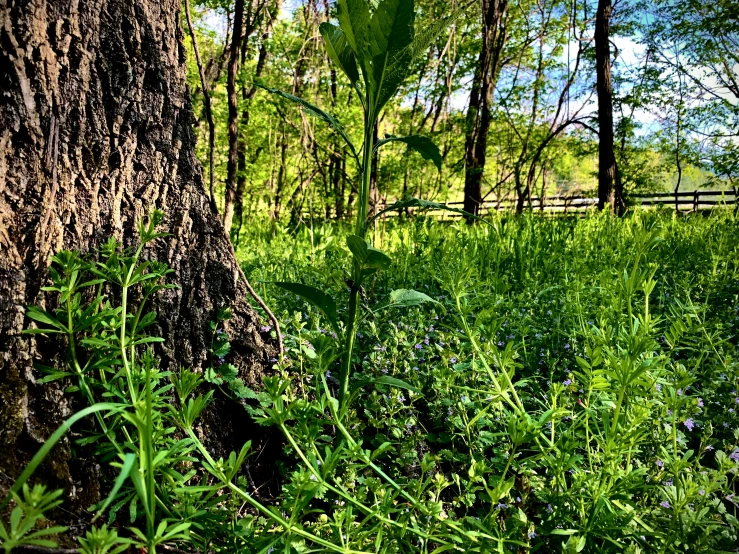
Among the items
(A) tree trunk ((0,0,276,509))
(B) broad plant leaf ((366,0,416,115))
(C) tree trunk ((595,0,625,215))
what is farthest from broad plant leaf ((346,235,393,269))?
(C) tree trunk ((595,0,625,215))

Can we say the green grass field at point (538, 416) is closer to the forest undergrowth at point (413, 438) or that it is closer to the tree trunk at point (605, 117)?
the forest undergrowth at point (413, 438)

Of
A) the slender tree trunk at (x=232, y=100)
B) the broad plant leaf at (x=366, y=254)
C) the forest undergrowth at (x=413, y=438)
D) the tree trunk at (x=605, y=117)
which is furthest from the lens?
the tree trunk at (x=605, y=117)

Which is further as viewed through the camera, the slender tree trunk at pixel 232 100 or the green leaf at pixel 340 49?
the slender tree trunk at pixel 232 100

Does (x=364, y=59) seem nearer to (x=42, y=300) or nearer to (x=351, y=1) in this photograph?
(x=351, y=1)

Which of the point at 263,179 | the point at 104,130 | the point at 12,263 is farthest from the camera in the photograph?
the point at 263,179

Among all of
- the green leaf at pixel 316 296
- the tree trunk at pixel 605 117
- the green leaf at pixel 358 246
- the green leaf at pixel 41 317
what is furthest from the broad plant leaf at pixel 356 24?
the tree trunk at pixel 605 117

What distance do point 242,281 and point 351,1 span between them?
89 cm

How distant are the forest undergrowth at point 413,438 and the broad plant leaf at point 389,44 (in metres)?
0.49

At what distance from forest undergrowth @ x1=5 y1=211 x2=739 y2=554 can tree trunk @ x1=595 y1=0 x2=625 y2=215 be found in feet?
21.0

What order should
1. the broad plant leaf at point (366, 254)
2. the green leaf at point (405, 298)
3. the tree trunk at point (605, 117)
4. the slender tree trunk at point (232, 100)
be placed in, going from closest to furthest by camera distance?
the broad plant leaf at point (366, 254), the green leaf at point (405, 298), the slender tree trunk at point (232, 100), the tree trunk at point (605, 117)

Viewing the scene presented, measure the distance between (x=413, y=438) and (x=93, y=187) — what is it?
3.57ft

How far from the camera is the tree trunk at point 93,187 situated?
1.09 meters

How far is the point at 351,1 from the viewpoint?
3.43 feet

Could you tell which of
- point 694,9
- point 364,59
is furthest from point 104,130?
point 694,9
